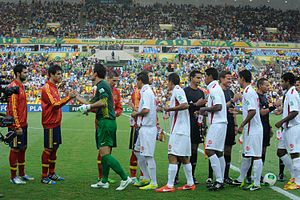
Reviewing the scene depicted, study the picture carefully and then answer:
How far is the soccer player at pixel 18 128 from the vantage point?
1013 cm

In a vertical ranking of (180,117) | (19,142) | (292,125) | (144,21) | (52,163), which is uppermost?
(144,21)

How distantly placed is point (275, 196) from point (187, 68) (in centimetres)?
4493

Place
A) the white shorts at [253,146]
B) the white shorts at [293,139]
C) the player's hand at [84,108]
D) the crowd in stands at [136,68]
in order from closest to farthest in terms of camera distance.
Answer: the player's hand at [84,108] < the white shorts at [253,146] < the white shorts at [293,139] < the crowd in stands at [136,68]

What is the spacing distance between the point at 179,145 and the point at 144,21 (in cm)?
5872

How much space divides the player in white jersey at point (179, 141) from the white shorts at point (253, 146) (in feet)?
3.81

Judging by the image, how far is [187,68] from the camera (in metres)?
53.7

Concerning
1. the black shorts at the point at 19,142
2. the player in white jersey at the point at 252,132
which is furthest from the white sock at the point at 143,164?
the black shorts at the point at 19,142

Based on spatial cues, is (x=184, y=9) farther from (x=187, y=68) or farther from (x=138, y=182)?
(x=138, y=182)

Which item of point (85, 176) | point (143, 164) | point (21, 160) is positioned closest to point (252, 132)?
point (143, 164)

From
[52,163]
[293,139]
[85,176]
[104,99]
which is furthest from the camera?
[85,176]

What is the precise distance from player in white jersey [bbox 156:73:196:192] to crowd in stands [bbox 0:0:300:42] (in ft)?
173

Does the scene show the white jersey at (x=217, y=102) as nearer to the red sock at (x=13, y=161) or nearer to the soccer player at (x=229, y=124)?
the soccer player at (x=229, y=124)

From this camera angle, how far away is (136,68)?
174 ft

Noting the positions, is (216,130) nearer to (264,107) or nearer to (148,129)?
(148,129)
